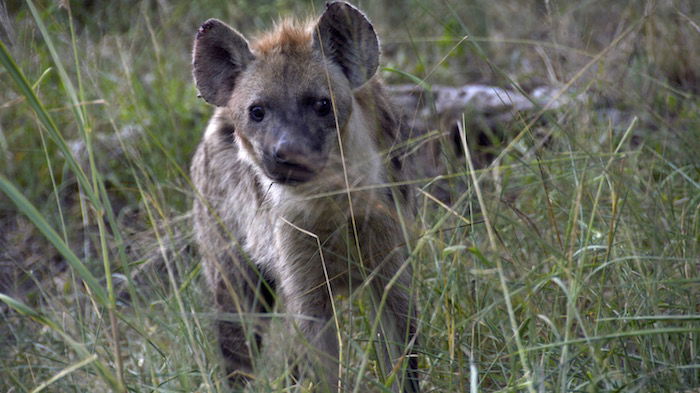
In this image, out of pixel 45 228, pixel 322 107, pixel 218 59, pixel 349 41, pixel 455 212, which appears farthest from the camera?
pixel 218 59

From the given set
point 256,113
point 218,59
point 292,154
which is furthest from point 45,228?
point 218,59

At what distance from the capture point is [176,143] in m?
4.30

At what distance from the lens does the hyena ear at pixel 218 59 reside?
274 cm

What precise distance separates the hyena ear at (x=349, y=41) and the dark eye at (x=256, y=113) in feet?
0.90

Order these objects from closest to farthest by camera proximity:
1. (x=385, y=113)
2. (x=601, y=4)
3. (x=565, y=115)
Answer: (x=385, y=113) → (x=565, y=115) → (x=601, y=4)

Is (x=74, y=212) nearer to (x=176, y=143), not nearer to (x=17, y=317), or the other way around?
(x=176, y=143)

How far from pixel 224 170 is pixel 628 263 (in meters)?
1.56

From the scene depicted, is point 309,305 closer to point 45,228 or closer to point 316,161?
point 316,161

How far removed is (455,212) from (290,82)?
2.36 ft

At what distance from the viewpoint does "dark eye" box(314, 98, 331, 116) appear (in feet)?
8.37

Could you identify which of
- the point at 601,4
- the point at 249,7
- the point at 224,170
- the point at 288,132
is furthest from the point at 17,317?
the point at 601,4

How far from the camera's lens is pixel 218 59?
9.23 ft

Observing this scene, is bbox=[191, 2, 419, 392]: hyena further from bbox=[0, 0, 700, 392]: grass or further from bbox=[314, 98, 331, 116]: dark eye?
bbox=[0, 0, 700, 392]: grass

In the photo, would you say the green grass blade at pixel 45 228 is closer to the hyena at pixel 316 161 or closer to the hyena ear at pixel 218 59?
the hyena at pixel 316 161
